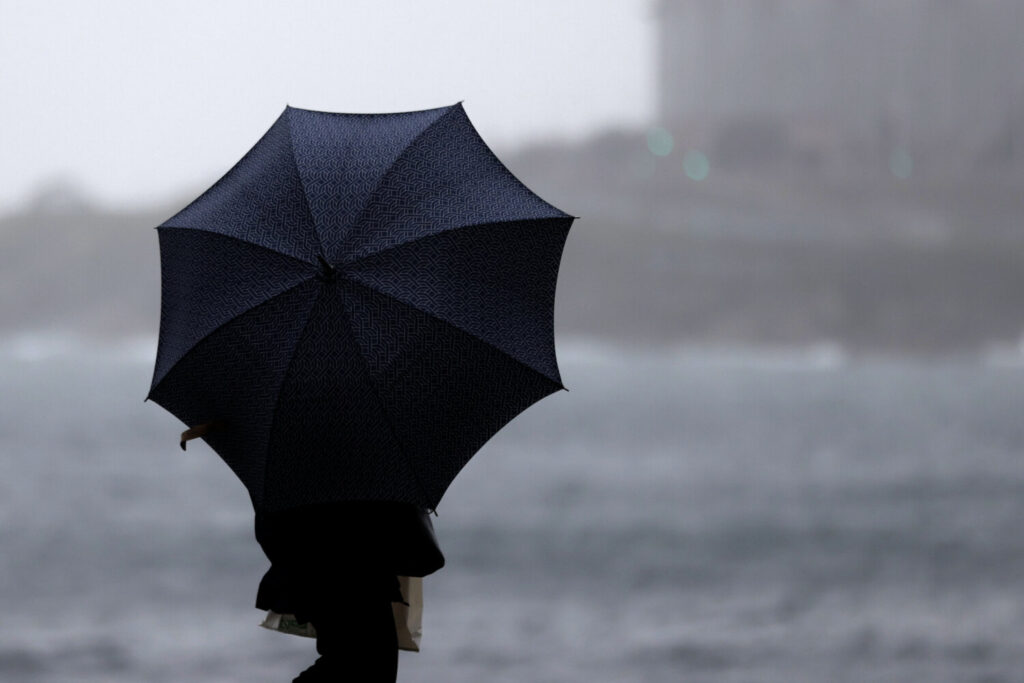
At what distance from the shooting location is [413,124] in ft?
7.60

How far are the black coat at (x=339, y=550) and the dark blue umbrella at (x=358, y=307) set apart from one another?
4cm

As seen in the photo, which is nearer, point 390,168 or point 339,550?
point 339,550

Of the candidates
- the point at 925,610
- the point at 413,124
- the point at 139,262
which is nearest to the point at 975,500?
the point at 925,610

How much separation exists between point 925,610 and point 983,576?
8077 millimetres

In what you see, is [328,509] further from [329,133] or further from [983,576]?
[983,576]

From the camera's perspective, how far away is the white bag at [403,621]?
7.07 ft

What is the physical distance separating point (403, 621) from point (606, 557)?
52.5 m

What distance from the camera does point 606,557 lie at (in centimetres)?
5378

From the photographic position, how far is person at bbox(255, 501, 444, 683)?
6.66ft

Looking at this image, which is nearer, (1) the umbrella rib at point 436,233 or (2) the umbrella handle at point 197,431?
(2) the umbrella handle at point 197,431

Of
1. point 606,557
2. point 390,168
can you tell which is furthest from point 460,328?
point 606,557

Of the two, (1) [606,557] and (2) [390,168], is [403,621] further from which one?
(1) [606,557]

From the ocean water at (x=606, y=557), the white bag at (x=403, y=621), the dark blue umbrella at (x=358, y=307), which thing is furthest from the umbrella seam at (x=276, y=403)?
the ocean water at (x=606, y=557)

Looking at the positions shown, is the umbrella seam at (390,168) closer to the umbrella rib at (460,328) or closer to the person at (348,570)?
the umbrella rib at (460,328)
